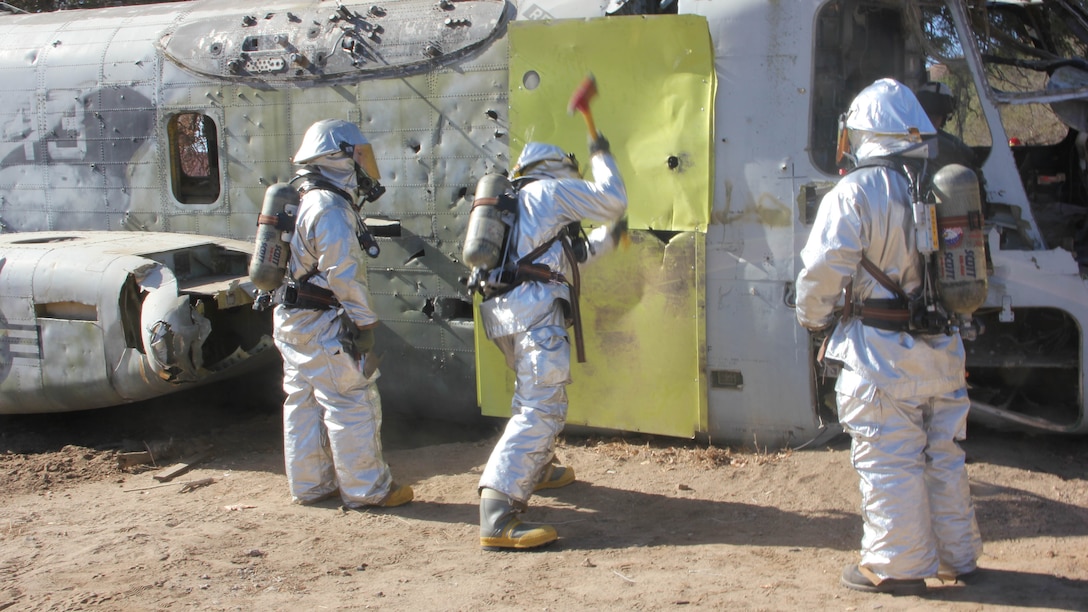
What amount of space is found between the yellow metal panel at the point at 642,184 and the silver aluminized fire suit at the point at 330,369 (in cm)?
115

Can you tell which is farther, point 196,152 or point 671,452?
point 196,152

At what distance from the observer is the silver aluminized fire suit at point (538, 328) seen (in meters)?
4.78

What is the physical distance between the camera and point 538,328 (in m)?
4.87

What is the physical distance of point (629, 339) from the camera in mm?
5902

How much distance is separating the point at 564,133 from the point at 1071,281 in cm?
294

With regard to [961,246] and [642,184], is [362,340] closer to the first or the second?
[642,184]

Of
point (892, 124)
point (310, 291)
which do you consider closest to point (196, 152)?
point (310, 291)

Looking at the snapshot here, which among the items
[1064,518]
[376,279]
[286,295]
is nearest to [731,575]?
[1064,518]

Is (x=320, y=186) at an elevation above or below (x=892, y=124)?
below

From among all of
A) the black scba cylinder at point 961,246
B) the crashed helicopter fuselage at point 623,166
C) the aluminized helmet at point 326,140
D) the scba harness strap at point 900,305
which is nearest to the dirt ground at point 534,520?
the crashed helicopter fuselage at point 623,166

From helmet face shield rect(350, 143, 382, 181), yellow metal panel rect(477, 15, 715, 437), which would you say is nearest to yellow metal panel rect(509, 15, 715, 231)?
yellow metal panel rect(477, 15, 715, 437)

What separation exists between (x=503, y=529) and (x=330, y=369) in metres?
1.36

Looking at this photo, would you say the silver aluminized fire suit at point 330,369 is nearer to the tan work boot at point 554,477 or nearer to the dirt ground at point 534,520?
the dirt ground at point 534,520

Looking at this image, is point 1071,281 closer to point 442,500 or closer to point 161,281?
point 442,500
